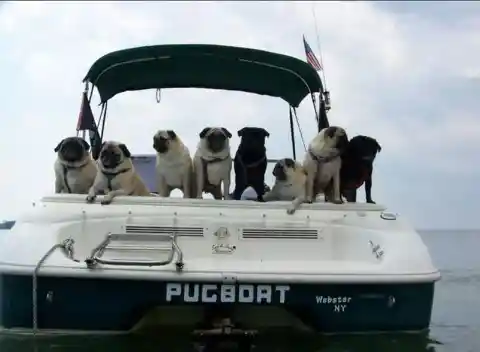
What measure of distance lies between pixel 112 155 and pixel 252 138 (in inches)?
52.8

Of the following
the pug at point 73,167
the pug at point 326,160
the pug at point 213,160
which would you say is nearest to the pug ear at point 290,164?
the pug at point 326,160

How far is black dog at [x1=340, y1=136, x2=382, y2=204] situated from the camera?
6258 millimetres

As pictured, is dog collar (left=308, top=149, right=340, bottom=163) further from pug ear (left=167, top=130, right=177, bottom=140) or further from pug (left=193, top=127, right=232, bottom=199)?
pug ear (left=167, top=130, right=177, bottom=140)

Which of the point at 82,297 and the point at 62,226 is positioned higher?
the point at 62,226

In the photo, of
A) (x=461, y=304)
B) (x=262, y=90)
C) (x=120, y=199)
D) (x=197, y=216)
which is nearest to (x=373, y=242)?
(x=197, y=216)

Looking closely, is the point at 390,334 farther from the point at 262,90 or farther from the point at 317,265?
the point at 262,90

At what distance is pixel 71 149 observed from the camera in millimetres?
5953

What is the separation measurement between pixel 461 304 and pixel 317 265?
487cm

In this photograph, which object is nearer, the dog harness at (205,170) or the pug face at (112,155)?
the pug face at (112,155)

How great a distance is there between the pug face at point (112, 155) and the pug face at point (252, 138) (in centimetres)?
115

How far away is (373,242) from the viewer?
5.07 m

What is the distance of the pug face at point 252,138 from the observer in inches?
246

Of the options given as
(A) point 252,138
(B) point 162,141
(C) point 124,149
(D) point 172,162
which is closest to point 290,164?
(A) point 252,138

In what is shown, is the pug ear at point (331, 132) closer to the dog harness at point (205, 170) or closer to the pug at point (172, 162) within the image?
the dog harness at point (205, 170)
